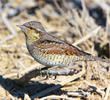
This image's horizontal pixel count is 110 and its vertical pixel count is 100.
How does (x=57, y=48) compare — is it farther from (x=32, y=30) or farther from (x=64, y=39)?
(x=64, y=39)

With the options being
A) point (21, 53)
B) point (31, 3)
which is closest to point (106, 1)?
point (31, 3)

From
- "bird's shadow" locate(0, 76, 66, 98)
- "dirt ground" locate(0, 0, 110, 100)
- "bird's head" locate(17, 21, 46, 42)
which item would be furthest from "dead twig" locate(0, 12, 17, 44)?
"bird's head" locate(17, 21, 46, 42)

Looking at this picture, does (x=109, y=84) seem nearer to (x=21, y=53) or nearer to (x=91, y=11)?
(x=21, y=53)

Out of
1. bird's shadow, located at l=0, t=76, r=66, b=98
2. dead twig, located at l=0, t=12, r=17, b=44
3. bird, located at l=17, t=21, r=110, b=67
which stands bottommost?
bird's shadow, located at l=0, t=76, r=66, b=98

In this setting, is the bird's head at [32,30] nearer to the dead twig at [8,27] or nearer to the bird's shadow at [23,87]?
the bird's shadow at [23,87]

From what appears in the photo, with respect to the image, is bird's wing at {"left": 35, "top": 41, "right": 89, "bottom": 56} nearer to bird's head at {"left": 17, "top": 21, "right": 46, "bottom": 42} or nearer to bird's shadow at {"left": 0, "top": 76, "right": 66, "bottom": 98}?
bird's head at {"left": 17, "top": 21, "right": 46, "bottom": 42}

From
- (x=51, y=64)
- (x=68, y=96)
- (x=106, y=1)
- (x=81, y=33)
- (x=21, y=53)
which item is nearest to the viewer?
(x=51, y=64)

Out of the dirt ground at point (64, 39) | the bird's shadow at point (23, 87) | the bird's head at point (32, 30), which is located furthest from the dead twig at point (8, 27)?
the bird's head at point (32, 30)
